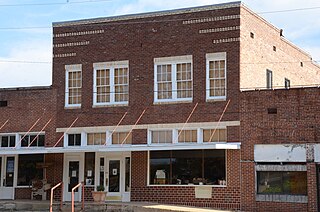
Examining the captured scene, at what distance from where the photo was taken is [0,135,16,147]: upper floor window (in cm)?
3161

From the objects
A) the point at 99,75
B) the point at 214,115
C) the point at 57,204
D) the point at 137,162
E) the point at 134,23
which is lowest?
the point at 57,204

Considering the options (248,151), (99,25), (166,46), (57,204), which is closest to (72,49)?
(99,25)

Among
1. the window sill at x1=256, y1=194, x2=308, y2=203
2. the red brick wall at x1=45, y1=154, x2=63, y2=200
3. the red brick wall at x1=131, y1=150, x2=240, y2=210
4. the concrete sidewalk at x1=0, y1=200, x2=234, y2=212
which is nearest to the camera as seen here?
the concrete sidewalk at x1=0, y1=200, x2=234, y2=212

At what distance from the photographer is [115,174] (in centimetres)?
2938

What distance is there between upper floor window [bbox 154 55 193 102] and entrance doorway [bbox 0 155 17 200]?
29.3 ft

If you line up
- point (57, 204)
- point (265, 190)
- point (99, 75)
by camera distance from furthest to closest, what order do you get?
point (99, 75) → point (57, 204) → point (265, 190)

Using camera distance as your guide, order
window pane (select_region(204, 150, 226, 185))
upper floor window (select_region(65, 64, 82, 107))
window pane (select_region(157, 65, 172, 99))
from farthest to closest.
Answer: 1. upper floor window (select_region(65, 64, 82, 107))
2. window pane (select_region(157, 65, 172, 99))
3. window pane (select_region(204, 150, 226, 185))

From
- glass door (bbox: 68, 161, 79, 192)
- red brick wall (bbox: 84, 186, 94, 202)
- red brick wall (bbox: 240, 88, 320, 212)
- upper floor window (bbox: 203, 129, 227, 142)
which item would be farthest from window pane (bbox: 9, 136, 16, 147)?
red brick wall (bbox: 240, 88, 320, 212)

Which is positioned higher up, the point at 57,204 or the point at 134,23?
the point at 134,23

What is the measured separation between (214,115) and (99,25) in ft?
25.5

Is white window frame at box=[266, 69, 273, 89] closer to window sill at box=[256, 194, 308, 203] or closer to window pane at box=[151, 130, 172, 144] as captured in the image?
window pane at box=[151, 130, 172, 144]

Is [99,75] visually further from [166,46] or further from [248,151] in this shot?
[248,151]

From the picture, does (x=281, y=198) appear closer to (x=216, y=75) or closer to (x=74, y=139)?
(x=216, y=75)

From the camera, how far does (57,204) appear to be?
2770cm
